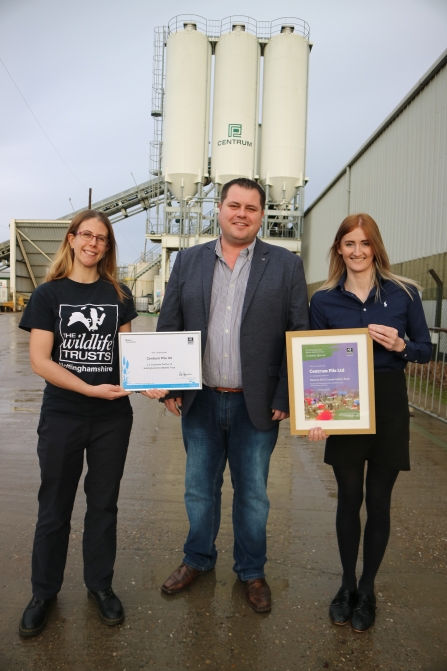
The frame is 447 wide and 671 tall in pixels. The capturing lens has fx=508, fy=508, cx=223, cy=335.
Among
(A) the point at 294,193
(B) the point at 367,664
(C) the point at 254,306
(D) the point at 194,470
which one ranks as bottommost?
(B) the point at 367,664

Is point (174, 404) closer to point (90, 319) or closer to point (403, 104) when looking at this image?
point (90, 319)

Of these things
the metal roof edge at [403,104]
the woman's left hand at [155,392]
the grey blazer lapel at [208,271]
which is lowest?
the woman's left hand at [155,392]

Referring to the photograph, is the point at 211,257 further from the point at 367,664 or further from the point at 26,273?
the point at 26,273

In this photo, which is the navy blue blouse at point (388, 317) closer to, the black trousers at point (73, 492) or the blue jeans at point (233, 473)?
the blue jeans at point (233, 473)

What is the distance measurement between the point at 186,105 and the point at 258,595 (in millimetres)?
31274

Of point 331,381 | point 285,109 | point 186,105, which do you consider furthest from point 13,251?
point 331,381

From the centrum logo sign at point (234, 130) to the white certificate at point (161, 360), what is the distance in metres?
29.6

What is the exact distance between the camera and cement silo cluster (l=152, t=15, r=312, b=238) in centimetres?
2995

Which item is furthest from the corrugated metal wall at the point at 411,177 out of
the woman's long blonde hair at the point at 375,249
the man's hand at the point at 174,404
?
the man's hand at the point at 174,404

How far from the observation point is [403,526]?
3.78 m

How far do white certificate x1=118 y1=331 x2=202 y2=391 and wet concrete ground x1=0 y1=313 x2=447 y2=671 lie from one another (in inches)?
48.4

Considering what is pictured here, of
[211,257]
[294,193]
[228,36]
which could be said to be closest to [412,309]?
[211,257]

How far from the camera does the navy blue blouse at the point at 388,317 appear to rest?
274 cm

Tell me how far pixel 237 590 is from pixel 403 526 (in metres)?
1.49
